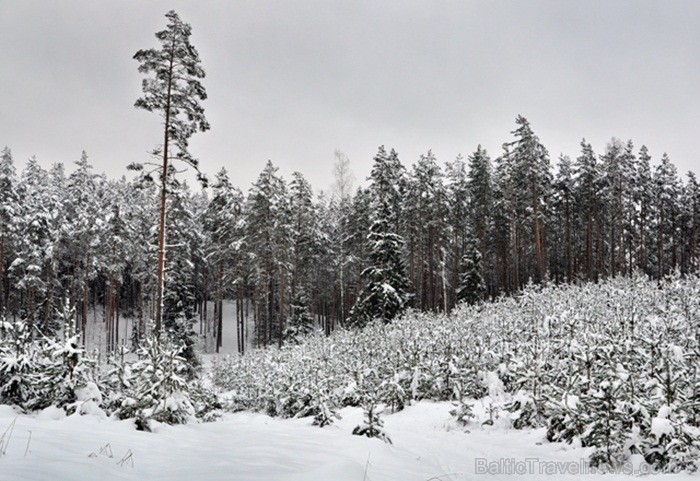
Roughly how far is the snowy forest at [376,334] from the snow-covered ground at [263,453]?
0.25 ft

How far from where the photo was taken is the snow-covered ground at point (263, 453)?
464cm

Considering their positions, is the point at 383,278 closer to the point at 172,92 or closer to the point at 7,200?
the point at 172,92

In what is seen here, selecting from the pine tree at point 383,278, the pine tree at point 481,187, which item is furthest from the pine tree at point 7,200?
the pine tree at point 481,187

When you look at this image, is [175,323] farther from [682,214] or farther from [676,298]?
[682,214]

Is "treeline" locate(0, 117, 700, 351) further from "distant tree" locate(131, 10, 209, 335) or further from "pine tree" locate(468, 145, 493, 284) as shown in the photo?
"distant tree" locate(131, 10, 209, 335)

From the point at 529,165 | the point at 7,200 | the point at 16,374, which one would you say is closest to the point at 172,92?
the point at 16,374

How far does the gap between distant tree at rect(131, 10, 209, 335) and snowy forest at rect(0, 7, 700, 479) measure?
61 millimetres

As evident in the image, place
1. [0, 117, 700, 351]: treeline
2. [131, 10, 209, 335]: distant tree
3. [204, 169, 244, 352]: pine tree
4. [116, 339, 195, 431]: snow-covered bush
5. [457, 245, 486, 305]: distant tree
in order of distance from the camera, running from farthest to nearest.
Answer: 1. [204, 169, 244, 352]: pine tree
2. [457, 245, 486, 305]: distant tree
3. [0, 117, 700, 351]: treeline
4. [131, 10, 209, 335]: distant tree
5. [116, 339, 195, 431]: snow-covered bush

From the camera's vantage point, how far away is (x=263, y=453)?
618 centimetres

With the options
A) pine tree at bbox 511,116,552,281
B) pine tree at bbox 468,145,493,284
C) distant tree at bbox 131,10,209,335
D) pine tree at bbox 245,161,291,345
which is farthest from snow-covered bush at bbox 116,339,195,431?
pine tree at bbox 468,145,493,284

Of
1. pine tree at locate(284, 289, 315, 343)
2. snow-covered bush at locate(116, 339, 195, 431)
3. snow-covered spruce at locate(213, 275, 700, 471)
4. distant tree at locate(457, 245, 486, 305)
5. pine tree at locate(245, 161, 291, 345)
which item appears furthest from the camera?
pine tree at locate(245, 161, 291, 345)

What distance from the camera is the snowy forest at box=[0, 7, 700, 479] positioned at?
702 centimetres

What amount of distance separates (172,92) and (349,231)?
29548mm

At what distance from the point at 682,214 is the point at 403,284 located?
39.7 metres
